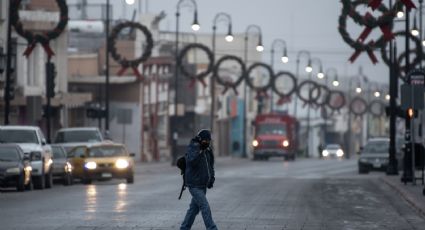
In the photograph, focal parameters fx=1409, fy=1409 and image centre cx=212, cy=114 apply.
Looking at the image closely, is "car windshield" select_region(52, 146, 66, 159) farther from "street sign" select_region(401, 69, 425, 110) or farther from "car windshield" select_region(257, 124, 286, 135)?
"car windshield" select_region(257, 124, 286, 135)

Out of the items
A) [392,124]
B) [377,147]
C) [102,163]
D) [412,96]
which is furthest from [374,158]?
[412,96]

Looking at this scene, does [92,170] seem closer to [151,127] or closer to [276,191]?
[276,191]

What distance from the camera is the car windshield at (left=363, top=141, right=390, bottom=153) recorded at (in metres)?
64.2

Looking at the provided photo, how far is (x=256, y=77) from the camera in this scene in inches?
6166

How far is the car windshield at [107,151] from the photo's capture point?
167 ft

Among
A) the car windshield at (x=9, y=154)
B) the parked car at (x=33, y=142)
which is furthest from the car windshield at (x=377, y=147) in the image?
the car windshield at (x=9, y=154)

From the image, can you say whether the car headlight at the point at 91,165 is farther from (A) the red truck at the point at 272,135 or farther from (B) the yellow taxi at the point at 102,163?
(A) the red truck at the point at 272,135

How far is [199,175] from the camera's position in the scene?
21.2 m

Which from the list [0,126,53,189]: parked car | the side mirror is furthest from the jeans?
[0,126,53,189]: parked car

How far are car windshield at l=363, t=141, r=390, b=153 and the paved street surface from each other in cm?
2050

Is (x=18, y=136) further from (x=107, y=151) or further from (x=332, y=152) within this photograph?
(x=332, y=152)

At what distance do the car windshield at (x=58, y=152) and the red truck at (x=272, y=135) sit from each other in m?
47.9

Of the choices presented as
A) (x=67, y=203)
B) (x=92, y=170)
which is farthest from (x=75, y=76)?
(x=67, y=203)

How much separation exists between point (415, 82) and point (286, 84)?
145170mm
